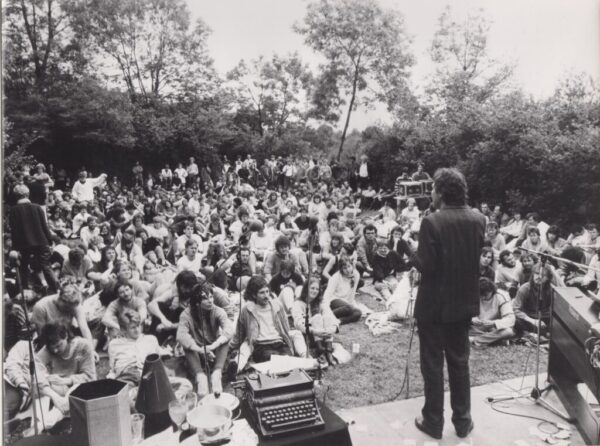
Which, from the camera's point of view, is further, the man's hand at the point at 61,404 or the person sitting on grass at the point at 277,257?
the person sitting on grass at the point at 277,257

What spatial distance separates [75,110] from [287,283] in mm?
8320

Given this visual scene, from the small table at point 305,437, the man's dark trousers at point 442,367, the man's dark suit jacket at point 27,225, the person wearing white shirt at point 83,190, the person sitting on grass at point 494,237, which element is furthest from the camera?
the person wearing white shirt at point 83,190

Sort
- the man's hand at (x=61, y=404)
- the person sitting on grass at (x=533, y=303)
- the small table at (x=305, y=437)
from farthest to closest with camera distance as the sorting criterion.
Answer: the person sitting on grass at (x=533, y=303) → the man's hand at (x=61, y=404) → the small table at (x=305, y=437)

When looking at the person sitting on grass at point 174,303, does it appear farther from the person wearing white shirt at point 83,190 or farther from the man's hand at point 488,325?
the person wearing white shirt at point 83,190

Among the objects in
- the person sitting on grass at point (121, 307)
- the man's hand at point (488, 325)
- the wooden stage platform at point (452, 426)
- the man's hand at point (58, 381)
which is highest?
the person sitting on grass at point (121, 307)

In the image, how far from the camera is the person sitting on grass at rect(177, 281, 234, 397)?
4.12 metres

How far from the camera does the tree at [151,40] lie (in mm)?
8586

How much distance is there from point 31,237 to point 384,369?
166 inches

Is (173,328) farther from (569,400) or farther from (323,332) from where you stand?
(569,400)

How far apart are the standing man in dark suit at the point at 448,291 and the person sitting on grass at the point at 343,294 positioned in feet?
8.67

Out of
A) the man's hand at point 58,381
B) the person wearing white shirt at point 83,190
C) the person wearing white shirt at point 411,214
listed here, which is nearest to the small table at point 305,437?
the man's hand at point 58,381

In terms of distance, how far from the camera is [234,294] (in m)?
6.30

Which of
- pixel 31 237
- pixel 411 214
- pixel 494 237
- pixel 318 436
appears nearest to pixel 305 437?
pixel 318 436

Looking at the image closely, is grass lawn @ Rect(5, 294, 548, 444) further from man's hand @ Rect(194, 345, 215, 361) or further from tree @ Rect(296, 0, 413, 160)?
tree @ Rect(296, 0, 413, 160)
